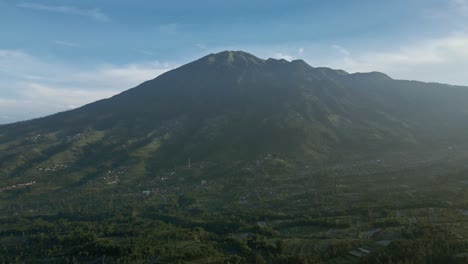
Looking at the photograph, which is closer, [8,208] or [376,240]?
[376,240]

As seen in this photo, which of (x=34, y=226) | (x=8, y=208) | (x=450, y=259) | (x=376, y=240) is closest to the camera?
(x=450, y=259)

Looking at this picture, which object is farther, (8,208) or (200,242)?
(8,208)

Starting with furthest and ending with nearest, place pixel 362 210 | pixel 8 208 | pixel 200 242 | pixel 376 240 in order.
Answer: pixel 8 208 < pixel 362 210 < pixel 200 242 < pixel 376 240

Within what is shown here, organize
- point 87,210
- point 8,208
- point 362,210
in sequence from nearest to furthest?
point 362,210, point 87,210, point 8,208

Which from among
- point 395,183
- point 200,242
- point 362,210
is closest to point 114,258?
point 200,242

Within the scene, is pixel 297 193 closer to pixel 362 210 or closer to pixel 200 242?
pixel 362 210

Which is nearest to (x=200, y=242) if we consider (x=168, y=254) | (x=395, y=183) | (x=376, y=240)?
(x=168, y=254)

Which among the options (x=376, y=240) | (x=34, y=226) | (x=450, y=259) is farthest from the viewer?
(x=34, y=226)

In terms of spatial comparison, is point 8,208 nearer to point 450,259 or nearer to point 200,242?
point 200,242
